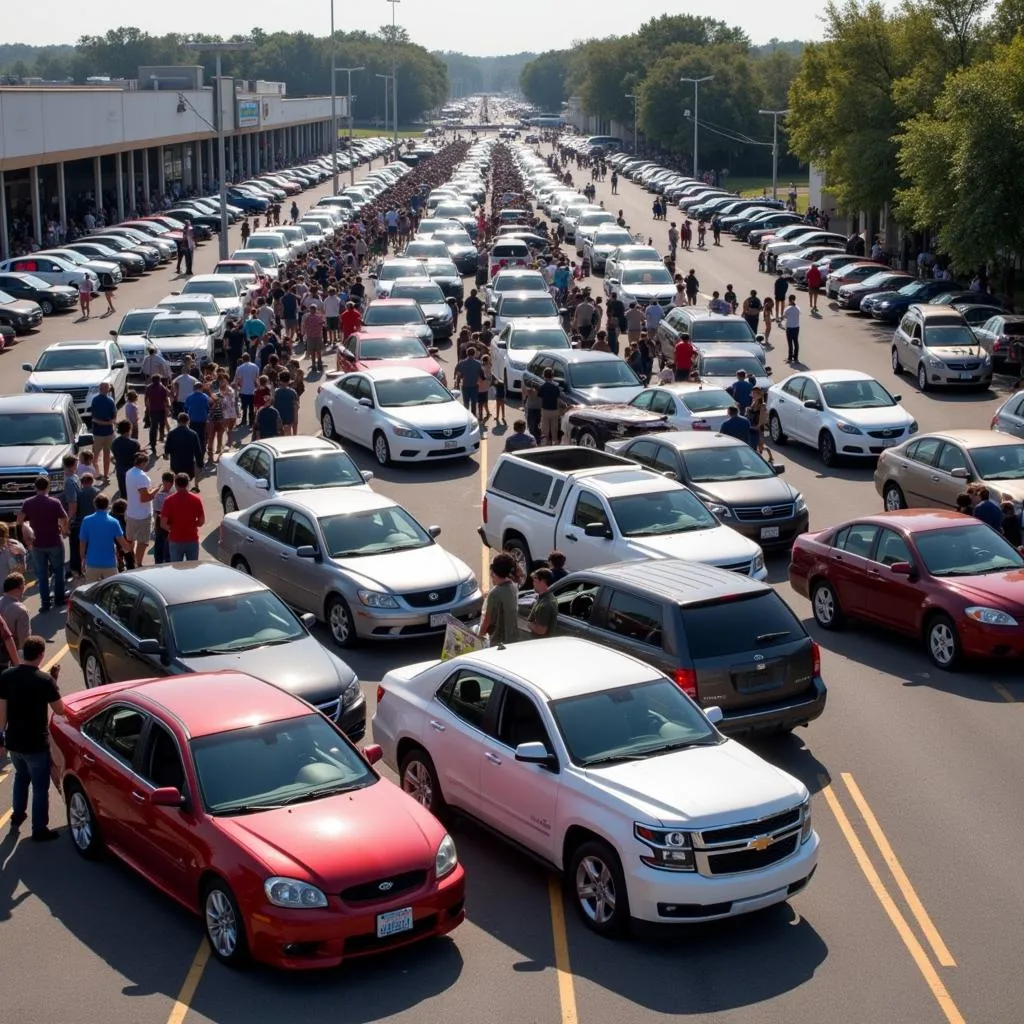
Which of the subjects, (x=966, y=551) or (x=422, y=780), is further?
(x=966, y=551)

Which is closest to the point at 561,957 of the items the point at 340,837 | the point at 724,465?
the point at 340,837

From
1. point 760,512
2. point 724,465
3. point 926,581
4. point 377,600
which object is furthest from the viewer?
point 724,465

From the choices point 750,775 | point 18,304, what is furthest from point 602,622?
point 18,304

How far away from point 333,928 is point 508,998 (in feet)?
3.60

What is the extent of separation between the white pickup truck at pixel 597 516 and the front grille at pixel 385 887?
7.75m

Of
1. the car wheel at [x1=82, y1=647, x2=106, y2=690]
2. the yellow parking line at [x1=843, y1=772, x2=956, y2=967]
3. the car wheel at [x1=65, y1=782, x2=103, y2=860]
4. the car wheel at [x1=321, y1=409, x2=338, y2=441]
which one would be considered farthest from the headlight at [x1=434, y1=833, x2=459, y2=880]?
the car wheel at [x1=321, y1=409, x2=338, y2=441]

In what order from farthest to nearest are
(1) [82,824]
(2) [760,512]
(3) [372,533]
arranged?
1. (2) [760,512]
2. (3) [372,533]
3. (1) [82,824]

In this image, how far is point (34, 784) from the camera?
11820 mm

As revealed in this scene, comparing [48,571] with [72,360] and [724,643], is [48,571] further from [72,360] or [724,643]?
[72,360]

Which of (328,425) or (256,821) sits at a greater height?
(256,821)

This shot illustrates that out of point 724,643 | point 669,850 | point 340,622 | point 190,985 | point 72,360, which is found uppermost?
point 724,643

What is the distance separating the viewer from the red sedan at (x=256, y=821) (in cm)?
943

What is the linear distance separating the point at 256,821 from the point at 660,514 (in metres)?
8.77

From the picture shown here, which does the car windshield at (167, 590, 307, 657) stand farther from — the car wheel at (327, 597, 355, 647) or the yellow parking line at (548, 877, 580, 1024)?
the yellow parking line at (548, 877, 580, 1024)
